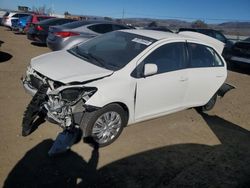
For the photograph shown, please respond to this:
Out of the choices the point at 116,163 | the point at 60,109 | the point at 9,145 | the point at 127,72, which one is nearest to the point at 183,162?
the point at 116,163

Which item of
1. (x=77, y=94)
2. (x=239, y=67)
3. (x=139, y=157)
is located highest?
(x=77, y=94)

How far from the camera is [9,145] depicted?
4.10m

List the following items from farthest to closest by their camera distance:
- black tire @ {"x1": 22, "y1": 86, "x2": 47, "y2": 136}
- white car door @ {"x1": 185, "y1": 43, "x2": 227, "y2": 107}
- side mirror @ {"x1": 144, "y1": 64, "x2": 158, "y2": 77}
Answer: white car door @ {"x1": 185, "y1": 43, "x2": 227, "y2": 107}
side mirror @ {"x1": 144, "y1": 64, "x2": 158, "y2": 77}
black tire @ {"x1": 22, "y1": 86, "x2": 47, "y2": 136}

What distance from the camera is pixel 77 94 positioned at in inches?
156

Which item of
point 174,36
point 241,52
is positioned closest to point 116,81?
point 174,36

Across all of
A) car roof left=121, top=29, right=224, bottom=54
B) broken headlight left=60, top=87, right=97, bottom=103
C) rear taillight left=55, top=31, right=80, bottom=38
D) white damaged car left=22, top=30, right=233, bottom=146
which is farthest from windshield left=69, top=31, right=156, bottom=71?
rear taillight left=55, top=31, right=80, bottom=38

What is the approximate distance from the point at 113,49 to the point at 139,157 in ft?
6.58

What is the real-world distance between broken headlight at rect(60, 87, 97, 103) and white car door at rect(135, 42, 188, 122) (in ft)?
2.73

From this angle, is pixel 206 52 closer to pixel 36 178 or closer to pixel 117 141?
pixel 117 141

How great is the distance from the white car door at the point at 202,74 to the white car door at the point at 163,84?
0.73 feet

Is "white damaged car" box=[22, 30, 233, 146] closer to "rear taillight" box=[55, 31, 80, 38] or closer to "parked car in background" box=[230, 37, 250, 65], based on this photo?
"rear taillight" box=[55, 31, 80, 38]

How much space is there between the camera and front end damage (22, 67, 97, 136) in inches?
154

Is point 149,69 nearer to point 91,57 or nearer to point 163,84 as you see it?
A: point 163,84

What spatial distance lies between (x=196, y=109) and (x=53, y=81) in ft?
12.4
